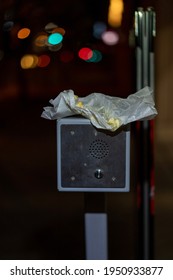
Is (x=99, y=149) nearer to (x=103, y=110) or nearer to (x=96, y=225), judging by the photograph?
(x=103, y=110)

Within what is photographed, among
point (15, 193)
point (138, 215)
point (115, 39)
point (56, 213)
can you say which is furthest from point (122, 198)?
point (115, 39)

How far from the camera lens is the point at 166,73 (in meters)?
3.00

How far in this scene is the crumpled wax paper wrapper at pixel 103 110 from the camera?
176 centimetres

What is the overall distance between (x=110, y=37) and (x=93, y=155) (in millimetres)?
1358

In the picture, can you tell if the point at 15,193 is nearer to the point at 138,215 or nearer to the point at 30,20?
the point at 138,215

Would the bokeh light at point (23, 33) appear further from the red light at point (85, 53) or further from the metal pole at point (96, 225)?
the metal pole at point (96, 225)

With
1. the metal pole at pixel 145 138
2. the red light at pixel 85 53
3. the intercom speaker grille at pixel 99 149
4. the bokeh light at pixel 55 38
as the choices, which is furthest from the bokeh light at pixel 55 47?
the intercom speaker grille at pixel 99 149

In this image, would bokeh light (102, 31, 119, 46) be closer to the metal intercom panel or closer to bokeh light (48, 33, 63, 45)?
bokeh light (48, 33, 63, 45)

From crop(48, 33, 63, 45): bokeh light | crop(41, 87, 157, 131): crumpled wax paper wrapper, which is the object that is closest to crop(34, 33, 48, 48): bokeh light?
crop(48, 33, 63, 45): bokeh light

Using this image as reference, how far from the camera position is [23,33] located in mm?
3041

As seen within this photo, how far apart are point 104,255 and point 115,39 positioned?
1.38 m

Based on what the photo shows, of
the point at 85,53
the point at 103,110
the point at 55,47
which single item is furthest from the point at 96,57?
the point at 103,110

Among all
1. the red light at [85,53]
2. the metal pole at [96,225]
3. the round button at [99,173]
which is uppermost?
the red light at [85,53]

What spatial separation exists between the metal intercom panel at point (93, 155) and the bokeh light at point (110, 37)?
1.29 metres
